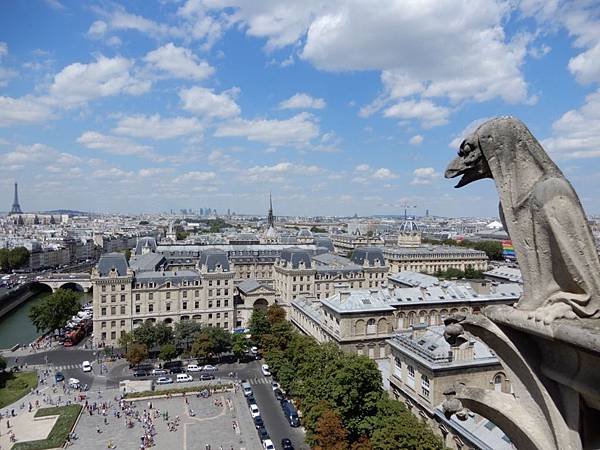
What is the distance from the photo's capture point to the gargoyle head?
6.81 m

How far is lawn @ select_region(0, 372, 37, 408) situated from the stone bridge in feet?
185

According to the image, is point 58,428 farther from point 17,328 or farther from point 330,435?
point 17,328

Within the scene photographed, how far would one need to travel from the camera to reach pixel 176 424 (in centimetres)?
4034

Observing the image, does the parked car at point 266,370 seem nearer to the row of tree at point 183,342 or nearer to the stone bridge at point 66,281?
the row of tree at point 183,342

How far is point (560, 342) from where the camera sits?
555 cm

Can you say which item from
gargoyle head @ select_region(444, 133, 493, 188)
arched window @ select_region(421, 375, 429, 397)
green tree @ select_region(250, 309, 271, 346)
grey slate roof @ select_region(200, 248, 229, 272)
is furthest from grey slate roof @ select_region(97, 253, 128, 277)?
gargoyle head @ select_region(444, 133, 493, 188)

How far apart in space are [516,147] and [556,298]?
2.10 m

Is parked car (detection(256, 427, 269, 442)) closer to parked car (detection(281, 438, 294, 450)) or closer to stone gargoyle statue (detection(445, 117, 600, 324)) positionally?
parked car (detection(281, 438, 294, 450))

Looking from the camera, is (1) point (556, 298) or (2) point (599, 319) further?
(1) point (556, 298)

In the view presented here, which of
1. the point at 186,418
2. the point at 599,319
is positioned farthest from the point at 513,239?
the point at 186,418

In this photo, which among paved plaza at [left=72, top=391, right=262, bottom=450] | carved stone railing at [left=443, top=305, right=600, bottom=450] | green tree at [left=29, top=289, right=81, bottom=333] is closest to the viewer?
carved stone railing at [left=443, top=305, right=600, bottom=450]

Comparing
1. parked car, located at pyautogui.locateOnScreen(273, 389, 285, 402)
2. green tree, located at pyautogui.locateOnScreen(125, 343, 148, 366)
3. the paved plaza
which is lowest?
the paved plaza

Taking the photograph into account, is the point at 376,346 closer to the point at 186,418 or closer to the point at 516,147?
the point at 186,418

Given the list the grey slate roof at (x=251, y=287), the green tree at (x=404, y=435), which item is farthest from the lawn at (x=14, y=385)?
the green tree at (x=404, y=435)
